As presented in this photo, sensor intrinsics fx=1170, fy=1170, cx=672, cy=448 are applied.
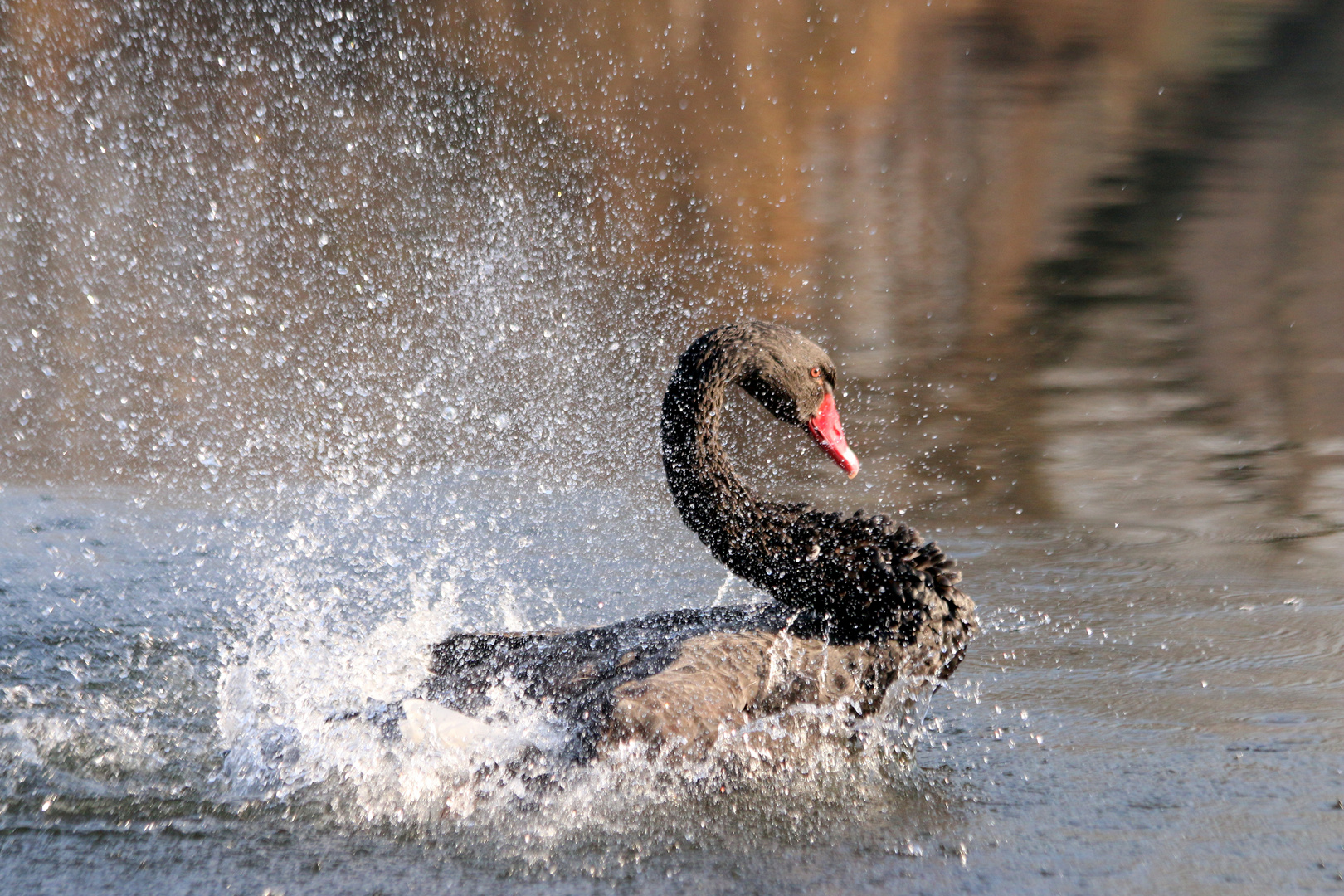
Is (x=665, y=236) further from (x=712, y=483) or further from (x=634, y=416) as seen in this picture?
(x=712, y=483)

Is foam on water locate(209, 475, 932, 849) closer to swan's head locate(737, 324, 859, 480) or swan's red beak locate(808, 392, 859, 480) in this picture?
swan's red beak locate(808, 392, 859, 480)

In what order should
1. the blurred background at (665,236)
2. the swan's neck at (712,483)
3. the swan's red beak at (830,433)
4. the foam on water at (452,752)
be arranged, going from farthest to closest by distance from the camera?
the blurred background at (665,236), the swan's red beak at (830,433), the swan's neck at (712,483), the foam on water at (452,752)

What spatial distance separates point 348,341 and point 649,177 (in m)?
5.38

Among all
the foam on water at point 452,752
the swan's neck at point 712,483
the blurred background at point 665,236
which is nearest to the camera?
the foam on water at point 452,752

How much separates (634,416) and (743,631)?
407 centimetres

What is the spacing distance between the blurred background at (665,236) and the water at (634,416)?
60 mm

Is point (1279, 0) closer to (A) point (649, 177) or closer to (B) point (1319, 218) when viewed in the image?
(B) point (1319, 218)

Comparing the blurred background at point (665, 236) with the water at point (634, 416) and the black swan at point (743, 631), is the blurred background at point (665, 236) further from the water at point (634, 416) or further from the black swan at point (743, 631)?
the black swan at point (743, 631)

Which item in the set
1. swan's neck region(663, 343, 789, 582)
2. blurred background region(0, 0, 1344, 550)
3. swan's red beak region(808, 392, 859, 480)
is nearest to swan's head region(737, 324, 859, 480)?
swan's red beak region(808, 392, 859, 480)

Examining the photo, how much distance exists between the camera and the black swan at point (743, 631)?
322cm

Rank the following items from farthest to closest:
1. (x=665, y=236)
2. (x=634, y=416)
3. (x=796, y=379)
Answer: (x=665, y=236)
(x=634, y=416)
(x=796, y=379)

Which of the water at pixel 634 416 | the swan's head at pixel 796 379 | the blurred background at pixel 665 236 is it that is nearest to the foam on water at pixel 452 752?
the water at pixel 634 416

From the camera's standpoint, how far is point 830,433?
4094 millimetres

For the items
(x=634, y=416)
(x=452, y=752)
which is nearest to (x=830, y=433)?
(x=452, y=752)
